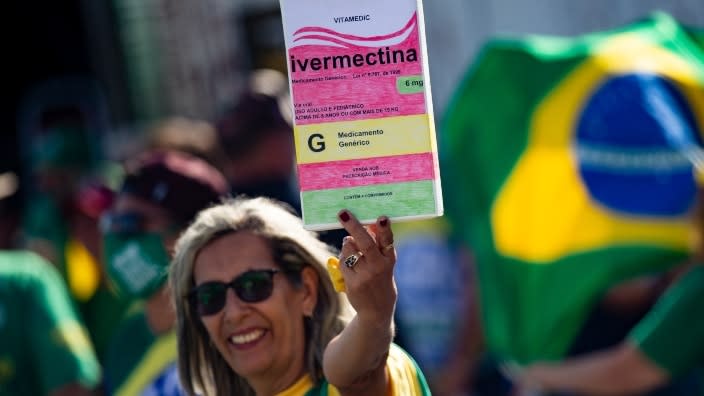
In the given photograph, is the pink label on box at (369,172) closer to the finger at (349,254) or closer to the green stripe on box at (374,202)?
the green stripe on box at (374,202)

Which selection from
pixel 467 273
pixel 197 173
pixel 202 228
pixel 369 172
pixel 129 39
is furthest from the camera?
pixel 129 39

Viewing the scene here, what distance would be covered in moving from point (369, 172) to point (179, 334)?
3.29ft

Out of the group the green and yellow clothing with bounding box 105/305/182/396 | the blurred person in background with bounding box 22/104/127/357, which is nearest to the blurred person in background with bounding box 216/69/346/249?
the blurred person in background with bounding box 22/104/127/357

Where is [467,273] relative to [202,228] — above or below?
below

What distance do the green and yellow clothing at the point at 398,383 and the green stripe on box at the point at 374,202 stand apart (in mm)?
454

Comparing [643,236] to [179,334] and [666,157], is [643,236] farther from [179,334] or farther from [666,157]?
[179,334]

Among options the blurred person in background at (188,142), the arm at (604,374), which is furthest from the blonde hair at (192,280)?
the blurred person in background at (188,142)

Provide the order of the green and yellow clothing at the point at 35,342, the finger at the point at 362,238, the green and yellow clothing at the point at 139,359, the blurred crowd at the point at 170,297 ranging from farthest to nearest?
the green and yellow clothing at the point at 35,342, the blurred crowd at the point at 170,297, the green and yellow clothing at the point at 139,359, the finger at the point at 362,238

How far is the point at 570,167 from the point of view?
5.71 metres

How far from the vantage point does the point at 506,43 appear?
6.11 m

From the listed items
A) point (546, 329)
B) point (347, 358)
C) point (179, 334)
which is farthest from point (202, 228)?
point (546, 329)

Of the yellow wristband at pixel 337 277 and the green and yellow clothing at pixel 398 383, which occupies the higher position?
the yellow wristband at pixel 337 277

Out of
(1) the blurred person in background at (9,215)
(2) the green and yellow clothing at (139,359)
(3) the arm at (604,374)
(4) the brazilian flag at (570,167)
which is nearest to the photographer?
(2) the green and yellow clothing at (139,359)

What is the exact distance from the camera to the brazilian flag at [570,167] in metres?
5.44
